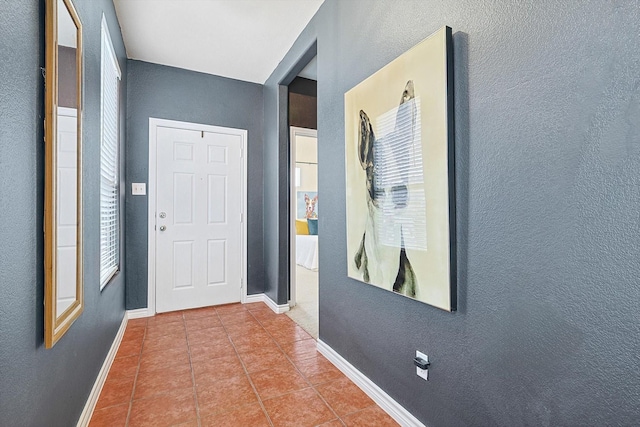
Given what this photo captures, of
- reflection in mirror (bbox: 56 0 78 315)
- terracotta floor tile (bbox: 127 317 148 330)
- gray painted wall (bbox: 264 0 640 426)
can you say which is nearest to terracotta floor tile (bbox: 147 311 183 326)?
terracotta floor tile (bbox: 127 317 148 330)

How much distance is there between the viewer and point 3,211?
2.80ft

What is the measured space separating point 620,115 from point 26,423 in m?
1.88

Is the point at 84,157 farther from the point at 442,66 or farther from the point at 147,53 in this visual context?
the point at 147,53

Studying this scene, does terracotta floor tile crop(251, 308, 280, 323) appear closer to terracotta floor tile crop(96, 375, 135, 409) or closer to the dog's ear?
terracotta floor tile crop(96, 375, 135, 409)

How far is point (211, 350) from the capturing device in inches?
101

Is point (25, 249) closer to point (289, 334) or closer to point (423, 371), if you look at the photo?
point (423, 371)

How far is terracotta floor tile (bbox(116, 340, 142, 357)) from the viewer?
8.25ft

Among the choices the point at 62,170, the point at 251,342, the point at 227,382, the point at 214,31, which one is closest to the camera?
the point at 62,170

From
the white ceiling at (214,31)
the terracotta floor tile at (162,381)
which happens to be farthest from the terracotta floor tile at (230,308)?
the white ceiling at (214,31)

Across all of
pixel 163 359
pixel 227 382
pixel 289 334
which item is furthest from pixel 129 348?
pixel 289 334

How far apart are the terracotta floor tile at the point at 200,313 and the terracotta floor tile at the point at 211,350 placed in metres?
0.76

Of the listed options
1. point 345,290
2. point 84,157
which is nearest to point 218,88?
point 84,157

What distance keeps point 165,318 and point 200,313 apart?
336mm

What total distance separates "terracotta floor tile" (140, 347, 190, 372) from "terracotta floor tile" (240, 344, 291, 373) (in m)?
0.44
